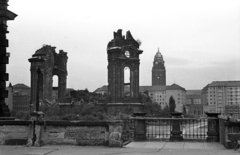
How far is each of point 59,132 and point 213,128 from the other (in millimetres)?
6483

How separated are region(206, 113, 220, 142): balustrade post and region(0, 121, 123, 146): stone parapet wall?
435 cm

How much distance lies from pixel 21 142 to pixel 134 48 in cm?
4078

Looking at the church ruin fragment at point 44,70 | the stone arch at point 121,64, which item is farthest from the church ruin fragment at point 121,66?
the church ruin fragment at point 44,70

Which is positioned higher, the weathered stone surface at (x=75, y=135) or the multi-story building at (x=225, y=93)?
the multi-story building at (x=225, y=93)

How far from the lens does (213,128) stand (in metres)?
16.0

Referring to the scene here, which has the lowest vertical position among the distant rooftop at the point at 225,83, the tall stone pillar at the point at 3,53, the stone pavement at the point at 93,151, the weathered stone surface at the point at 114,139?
the stone pavement at the point at 93,151

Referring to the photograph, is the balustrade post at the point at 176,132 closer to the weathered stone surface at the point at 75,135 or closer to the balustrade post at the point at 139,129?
the balustrade post at the point at 139,129

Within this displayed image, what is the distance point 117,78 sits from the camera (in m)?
53.4

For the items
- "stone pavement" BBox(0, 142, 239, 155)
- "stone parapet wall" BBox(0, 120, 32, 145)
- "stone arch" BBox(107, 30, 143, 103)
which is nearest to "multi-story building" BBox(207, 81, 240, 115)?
"stone arch" BBox(107, 30, 143, 103)

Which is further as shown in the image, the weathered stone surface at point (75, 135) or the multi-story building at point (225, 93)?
the multi-story building at point (225, 93)

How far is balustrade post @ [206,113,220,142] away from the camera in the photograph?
15.9 metres

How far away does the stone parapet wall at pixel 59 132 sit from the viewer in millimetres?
13797

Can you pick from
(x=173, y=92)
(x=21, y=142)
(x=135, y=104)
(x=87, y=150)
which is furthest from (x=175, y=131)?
(x=173, y=92)

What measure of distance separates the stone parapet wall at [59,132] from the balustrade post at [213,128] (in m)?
4.35
